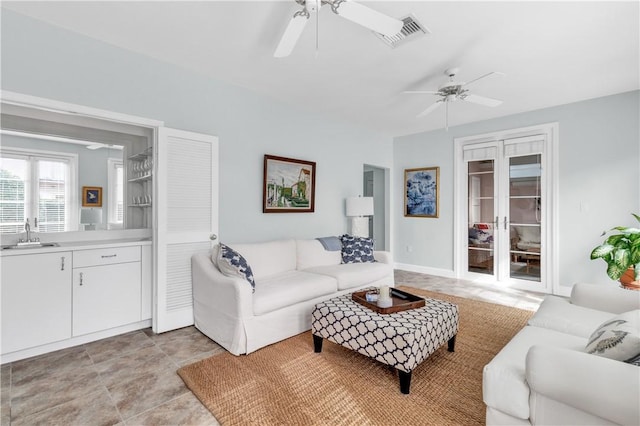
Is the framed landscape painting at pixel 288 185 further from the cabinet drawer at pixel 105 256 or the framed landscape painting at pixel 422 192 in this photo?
the framed landscape painting at pixel 422 192

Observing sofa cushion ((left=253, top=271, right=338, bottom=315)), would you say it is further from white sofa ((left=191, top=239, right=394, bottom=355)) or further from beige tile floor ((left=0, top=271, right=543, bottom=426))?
beige tile floor ((left=0, top=271, right=543, bottom=426))

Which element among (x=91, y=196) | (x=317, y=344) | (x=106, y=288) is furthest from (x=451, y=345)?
(x=91, y=196)

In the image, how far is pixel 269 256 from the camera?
3.39m

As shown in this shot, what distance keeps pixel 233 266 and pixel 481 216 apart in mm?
4145

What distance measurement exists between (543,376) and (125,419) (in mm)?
2116

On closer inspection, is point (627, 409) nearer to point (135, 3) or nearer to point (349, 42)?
point (349, 42)

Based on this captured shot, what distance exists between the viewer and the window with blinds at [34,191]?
2.62 metres

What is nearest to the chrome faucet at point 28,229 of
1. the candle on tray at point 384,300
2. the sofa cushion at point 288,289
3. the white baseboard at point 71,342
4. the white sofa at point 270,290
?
the white baseboard at point 71,342

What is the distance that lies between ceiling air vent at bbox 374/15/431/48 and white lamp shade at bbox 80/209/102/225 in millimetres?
3148

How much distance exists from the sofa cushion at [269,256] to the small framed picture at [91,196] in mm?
1411

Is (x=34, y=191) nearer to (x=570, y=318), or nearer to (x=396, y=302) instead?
(x=396, y=302)

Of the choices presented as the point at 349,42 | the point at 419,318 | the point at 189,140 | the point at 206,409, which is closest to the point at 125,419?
the point at 206,409

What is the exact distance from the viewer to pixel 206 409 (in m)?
1.78

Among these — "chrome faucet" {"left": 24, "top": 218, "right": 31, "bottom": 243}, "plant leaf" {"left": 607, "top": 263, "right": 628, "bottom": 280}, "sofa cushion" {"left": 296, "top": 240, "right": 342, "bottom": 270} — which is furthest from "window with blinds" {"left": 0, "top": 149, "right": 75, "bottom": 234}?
"plant leaf" {"left": 607, "top": 263, "right": 628, "bottom": 280}
